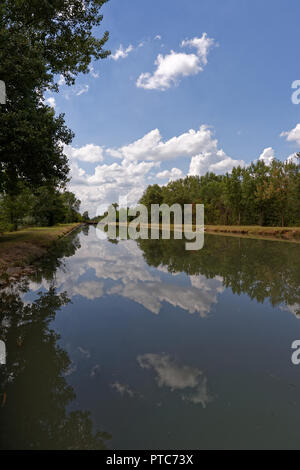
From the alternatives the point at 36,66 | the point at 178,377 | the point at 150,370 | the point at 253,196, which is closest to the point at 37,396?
the point at 150,370

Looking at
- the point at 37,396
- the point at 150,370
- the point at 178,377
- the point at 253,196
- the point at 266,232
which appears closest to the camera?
the point at 37,396

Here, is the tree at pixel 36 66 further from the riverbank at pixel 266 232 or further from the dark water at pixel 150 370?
the riverbank at pixel 266 232

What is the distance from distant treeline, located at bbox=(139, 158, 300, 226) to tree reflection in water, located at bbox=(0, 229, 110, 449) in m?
47.5

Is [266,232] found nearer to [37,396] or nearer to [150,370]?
[150,370]

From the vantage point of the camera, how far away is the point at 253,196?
54.9 m

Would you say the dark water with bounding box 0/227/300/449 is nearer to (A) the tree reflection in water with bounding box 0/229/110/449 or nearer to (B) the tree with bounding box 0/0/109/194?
(A) the tree reflection in water with bounding box 0/229/110/449

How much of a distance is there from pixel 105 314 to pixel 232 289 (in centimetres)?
511

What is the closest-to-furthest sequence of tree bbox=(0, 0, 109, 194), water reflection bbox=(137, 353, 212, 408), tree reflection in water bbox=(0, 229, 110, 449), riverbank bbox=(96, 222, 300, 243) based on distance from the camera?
tree reflection in water bbox=(0, 229, 110, 449) < water reflection bbox=(137, 353, 212, 408) < tree bbox=(0, 0, 109, 194) < riverbank bbox=(96, 222, 300, 243)

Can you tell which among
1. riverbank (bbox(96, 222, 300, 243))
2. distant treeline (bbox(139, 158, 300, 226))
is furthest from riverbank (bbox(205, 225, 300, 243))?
distant treeline (bbox(139, 158, 300, 226))

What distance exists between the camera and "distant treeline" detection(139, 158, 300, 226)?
50562 millimetres

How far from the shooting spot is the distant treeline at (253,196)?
166 feet

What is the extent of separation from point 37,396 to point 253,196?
2313 inches

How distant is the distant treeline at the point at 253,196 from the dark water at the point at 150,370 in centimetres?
4418
